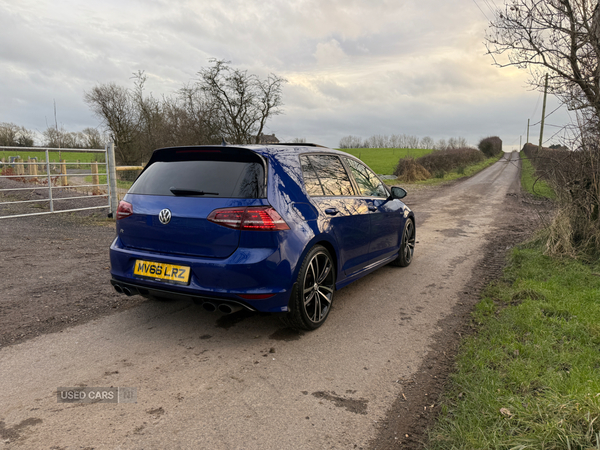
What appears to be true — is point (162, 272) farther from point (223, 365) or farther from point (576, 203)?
point (576, 203)

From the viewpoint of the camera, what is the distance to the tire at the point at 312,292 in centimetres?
370

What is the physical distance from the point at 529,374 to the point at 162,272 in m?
2.96

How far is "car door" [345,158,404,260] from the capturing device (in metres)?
5.12

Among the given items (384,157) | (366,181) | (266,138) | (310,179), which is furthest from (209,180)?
(384,157)

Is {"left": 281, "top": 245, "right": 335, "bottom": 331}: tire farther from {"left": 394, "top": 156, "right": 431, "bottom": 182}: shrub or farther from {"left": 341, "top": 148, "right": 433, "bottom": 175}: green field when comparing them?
{"left": 341, "top": 148, "right": 433, "bottom": 175}: green field

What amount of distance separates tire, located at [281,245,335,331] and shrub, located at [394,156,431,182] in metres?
26.2

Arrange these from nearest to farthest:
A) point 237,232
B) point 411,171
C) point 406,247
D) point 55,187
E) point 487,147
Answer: point 237,232, point 406,247, point 55,187, point 411,171, point 487,147

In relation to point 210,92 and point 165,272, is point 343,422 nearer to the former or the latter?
point 165,272

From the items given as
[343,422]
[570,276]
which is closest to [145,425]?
[343,422]

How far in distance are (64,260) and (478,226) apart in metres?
9.09

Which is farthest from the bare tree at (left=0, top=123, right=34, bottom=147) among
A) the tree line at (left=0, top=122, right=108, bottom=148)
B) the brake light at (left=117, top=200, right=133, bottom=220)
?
the brake light at (left=117, top=200, right=133, bottom=220)

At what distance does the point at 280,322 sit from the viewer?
4219mm

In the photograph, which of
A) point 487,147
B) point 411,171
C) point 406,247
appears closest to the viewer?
point 406,247

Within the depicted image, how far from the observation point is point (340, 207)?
4.38 m
